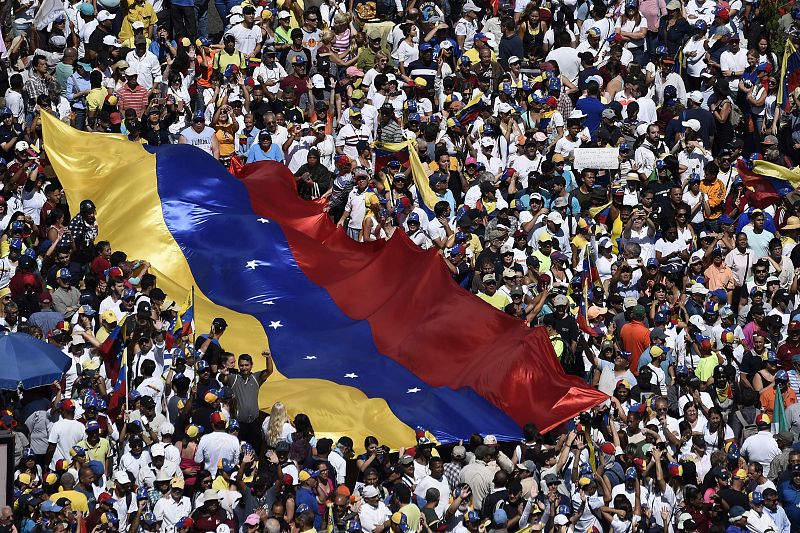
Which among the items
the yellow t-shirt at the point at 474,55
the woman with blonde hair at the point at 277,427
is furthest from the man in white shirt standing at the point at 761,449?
the yellow t-shirt at the point at 474,55

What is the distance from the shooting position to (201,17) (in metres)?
33.4

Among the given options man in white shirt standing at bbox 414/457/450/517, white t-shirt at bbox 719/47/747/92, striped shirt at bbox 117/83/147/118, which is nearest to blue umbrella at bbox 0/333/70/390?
man in white shirt standing at bbox 414/457/450/517

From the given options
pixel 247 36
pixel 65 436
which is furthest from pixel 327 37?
pixel 65 436

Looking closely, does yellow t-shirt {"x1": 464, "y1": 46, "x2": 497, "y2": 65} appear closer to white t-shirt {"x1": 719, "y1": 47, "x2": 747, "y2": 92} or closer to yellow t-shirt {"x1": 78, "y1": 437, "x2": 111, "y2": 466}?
white t-shirt {"x1": 719, "y1": 47, "x2": 747, "y2": 92}

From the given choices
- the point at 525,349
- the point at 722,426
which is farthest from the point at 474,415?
the point at 722,426

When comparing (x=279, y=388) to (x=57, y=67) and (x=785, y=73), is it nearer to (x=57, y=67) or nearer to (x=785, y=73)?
(x=57, y=67)

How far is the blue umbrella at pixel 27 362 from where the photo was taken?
80.5 feet

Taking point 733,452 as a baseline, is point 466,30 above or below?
above

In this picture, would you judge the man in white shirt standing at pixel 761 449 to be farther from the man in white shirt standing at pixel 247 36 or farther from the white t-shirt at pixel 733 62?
the man in white shirt standing at pixel 247 36

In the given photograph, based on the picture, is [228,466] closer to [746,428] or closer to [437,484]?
[437,484]

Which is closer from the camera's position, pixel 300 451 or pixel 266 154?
pixel 300 451

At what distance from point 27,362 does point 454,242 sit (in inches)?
262

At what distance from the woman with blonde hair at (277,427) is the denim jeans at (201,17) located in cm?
996

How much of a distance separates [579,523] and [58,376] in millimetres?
5941
